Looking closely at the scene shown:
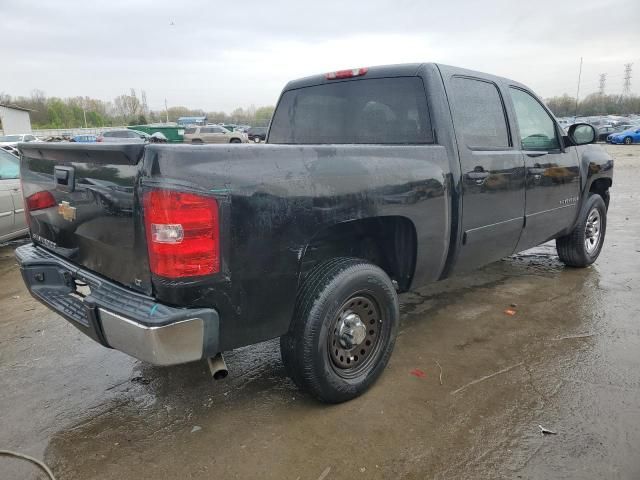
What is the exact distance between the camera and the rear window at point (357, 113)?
3.39m

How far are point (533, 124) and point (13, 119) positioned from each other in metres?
55.2

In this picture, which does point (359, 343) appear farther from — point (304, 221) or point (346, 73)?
point (346, 73)

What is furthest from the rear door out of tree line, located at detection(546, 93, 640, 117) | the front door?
tree line, located at detection(546, 93, 640, 117)

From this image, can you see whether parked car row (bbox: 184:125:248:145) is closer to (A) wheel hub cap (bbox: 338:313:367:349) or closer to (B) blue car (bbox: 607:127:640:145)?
(B) blue car (bbox: 607:127:640:145)

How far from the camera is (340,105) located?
3.88 metres

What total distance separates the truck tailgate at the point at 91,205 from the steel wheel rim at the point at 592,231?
492 cm

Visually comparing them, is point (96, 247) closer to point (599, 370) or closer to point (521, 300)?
point (599, 370)

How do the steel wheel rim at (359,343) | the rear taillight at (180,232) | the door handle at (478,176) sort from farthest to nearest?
the door handle at (478,176)
the steel wheel rim at (359,343)
the rear taillight at (180,232)

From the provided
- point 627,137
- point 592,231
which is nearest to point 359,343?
point 592,231

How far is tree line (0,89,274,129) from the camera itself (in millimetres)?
83125

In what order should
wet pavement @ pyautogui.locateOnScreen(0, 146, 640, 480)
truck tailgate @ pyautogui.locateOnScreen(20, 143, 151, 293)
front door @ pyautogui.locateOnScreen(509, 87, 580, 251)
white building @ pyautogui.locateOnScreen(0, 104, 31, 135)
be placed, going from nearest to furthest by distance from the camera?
truck tailgate @ pyautogui.locateOnScreen(20, 143, 151, 293) → wet pavement @ pyautogui.locateOnScreen(0, 146, 640, 480) → front door @ pyautogui.locateOnScreen(509, 87, 580, 251) → white building @ pyautogui.locateOnScreen(0, 104, 31, 135)

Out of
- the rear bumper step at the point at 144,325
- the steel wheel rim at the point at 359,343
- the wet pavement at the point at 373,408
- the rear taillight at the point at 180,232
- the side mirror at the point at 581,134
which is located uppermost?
the side mirror at the point at 581,134

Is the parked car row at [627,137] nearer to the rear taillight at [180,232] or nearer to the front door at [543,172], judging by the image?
the front door at [543,172]

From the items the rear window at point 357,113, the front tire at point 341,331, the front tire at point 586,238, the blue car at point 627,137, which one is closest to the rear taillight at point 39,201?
the front tire at point 341,331
